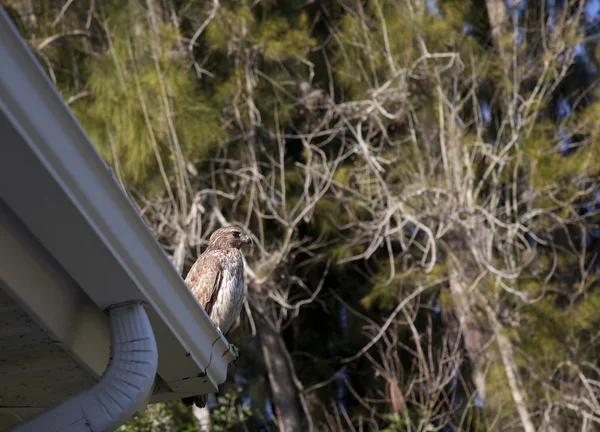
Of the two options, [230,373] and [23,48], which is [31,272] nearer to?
[23,48]

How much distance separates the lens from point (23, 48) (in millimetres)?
1885

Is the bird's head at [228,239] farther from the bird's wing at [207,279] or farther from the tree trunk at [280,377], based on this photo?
the tree trunk at [280,377]

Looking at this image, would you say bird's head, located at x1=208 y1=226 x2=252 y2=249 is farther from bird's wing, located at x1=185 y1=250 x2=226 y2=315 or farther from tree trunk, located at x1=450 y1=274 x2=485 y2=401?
tree trunk, located at x1=450 y1=274 x2=485 y2=401

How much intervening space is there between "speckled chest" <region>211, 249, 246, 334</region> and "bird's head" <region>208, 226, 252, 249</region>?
0.25 meters

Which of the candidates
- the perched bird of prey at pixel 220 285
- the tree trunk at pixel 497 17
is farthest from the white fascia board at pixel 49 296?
the tree trunk at pixel 497 17

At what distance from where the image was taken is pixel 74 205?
207 centimetres

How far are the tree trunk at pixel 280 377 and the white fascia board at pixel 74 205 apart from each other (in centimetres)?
790

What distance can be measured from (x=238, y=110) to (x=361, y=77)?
52.4 inches

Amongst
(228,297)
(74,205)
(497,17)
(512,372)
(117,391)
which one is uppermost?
(74,205)

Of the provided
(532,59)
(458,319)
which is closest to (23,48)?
(458,319)

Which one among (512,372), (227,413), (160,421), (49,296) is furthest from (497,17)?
(49,296)

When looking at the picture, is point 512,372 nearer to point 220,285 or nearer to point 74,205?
point 220,285

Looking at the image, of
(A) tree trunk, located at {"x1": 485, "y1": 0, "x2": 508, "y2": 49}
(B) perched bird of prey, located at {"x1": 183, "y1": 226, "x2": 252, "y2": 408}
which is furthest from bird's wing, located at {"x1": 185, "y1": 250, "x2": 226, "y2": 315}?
(A) tree trunk, located at {"x1": 485, "y1": 0, "x2": 508, "y2": 49}

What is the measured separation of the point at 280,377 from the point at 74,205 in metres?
8.65
